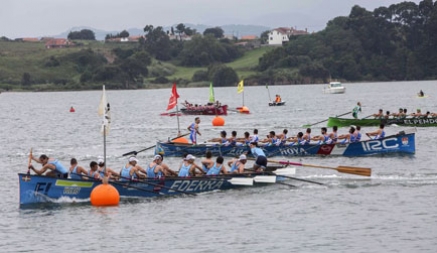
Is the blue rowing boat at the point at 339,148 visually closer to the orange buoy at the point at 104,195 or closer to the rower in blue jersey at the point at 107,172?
the rower in blue jersey at the point at 107,172

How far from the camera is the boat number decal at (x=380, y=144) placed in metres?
50.7

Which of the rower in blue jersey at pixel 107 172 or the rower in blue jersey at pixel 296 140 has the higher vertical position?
the rower in blue jersey at pixel 296 140

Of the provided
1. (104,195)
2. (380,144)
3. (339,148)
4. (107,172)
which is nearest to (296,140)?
(339,148)

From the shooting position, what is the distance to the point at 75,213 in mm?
36281

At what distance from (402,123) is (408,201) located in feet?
106

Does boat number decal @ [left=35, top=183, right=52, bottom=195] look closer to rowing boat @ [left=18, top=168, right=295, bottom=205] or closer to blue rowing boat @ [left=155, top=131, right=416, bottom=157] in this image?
rowing boat @ [left=18, top=168, right=295, bottom=205]

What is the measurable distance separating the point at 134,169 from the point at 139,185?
0.69 meters

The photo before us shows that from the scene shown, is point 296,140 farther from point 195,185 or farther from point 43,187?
point 43,187

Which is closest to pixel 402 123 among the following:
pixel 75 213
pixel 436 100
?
pixel 75 213

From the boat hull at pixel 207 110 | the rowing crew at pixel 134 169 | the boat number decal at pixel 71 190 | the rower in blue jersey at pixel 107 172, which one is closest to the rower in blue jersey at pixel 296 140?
the rowing crew at pixel 134 169

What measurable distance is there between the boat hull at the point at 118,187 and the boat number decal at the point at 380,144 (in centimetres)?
1313

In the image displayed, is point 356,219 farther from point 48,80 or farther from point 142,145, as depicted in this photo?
point 48,80

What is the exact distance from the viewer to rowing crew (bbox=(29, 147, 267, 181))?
37188 mm

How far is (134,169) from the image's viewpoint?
38.4 m
